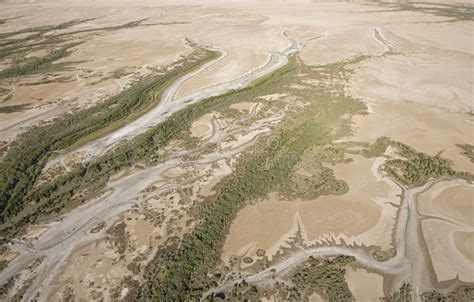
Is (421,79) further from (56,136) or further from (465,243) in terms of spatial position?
(56,136)

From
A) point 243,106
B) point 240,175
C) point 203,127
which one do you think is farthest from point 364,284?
point 243,106

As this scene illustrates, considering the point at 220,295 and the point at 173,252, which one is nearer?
the point at 220,295

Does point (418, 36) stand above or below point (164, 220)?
above

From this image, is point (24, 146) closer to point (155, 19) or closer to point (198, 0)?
point (155, 19)

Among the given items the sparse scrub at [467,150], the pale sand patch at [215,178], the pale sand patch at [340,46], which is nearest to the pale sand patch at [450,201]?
the sparse scrub at [467,150]

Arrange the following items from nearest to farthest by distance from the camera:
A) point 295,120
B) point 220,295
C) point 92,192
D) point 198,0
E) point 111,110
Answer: point 220,295
point 92,192
point 295,120
point 111,110
point 198,0

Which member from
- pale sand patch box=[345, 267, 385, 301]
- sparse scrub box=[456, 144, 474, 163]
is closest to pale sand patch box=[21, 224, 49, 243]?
pale sand patch box=[345, 267, 385, 301]

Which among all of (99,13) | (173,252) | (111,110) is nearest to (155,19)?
(99,13)
